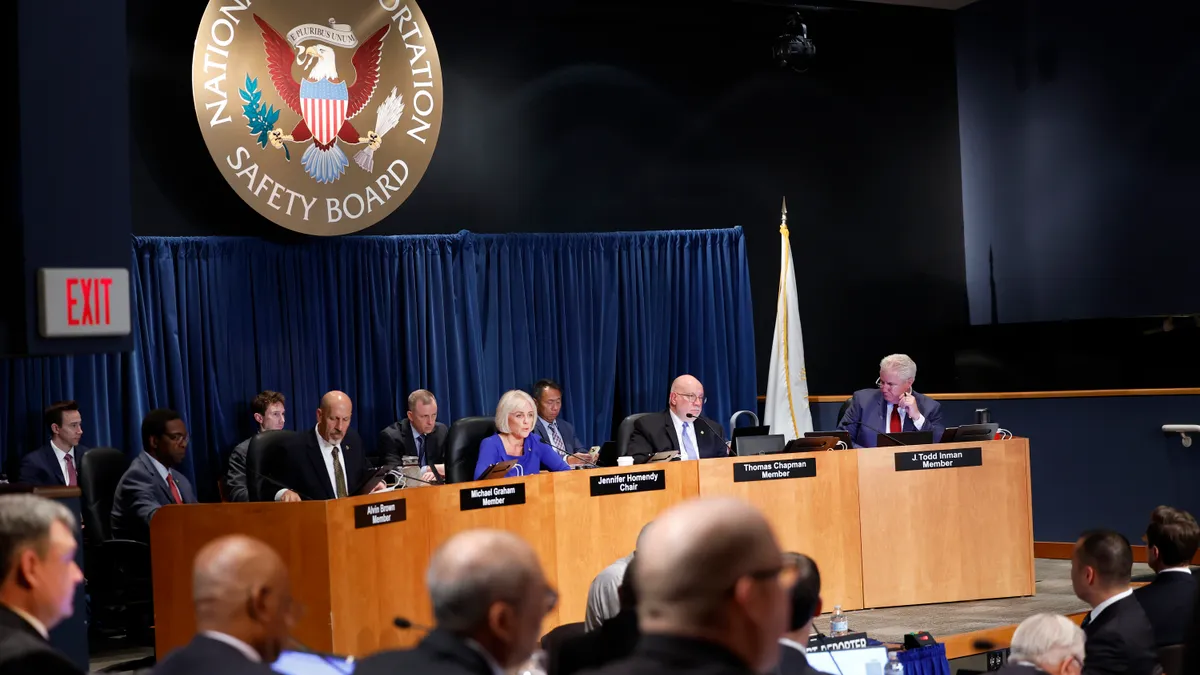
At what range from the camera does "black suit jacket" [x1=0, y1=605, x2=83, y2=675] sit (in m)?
2.55

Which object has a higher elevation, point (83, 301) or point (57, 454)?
point (83, 301)

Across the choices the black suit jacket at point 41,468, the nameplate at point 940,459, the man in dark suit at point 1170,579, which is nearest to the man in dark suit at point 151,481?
the black suit jacket at point 41,468

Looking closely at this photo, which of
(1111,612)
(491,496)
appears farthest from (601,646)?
(491,496)

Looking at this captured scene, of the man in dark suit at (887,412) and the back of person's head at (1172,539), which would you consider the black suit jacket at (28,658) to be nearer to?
the back of person's head at (1172,539)

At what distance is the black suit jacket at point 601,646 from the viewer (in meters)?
3.50

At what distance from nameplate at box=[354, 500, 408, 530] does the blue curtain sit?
272 centimetres

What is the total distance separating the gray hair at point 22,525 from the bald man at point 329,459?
368 cm

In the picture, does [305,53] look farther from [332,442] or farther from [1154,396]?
[1154,396]

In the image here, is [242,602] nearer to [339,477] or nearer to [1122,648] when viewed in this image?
[1122,648]

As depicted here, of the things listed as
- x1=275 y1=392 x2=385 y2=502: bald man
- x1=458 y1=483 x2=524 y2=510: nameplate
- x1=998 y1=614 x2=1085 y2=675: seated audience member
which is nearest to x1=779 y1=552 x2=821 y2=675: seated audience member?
x1=998 y1=614 x2=1085 y2=675: seated audience member

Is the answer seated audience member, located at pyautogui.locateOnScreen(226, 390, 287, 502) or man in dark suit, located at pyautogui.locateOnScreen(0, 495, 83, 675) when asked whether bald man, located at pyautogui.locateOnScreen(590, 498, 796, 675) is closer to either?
man in dark suit, located at pyautogui.locateOnScreen(0, 495, 83, 675)

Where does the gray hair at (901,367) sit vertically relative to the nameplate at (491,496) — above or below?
above

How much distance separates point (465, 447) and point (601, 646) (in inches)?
185

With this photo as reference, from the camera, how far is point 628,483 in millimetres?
7422
